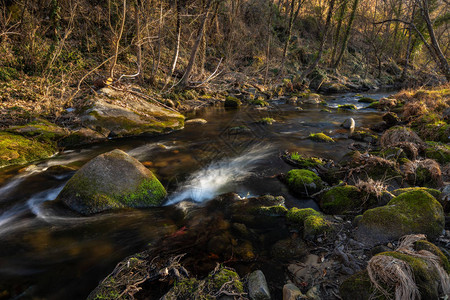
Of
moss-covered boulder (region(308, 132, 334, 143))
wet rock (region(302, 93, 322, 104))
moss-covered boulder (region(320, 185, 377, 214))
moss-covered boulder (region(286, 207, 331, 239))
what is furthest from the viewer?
wet rock (region(302, 93, 322, 104))

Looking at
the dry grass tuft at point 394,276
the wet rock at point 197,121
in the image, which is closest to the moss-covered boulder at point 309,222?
the dry grass tuft at point 394,276

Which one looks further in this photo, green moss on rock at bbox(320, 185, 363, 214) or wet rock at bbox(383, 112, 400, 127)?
wet rock at bbox(383, 112, 400, 127)

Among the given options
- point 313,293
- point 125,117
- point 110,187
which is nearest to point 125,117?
point 125,117

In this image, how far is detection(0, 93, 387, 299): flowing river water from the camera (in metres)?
3.18

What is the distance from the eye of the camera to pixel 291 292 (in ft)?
8.55

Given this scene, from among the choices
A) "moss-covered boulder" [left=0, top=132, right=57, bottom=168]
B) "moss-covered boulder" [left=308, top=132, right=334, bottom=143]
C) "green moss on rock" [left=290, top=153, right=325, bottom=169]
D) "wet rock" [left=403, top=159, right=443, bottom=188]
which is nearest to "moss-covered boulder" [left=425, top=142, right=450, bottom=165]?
"wet rock" [left=403, top=159, right=443, bottom=188]

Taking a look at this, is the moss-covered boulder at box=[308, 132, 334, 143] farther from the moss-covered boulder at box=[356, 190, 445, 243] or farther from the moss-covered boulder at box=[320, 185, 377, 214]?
the moss-covered boulder at box=[356, 190, 445, 243]

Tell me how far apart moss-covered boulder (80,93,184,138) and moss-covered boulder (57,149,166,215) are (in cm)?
410

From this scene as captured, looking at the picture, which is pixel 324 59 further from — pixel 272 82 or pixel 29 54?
pixel 29 54

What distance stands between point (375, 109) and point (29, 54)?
61.0 ft

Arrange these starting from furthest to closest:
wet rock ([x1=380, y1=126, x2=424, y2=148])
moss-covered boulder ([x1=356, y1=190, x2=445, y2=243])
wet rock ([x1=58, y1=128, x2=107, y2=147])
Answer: wet rock ([x1=58, y1=128, x2=107, y2=147]) → wet rock ([x1=380, y1=126, x2=424, y2=148]) → moss-covered boulder ([x1=356, y1=190, x2=445, y2=243])

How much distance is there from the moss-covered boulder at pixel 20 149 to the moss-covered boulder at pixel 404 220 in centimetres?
777

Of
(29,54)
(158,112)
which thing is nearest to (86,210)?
(158,112)

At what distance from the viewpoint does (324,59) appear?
3002 cm
